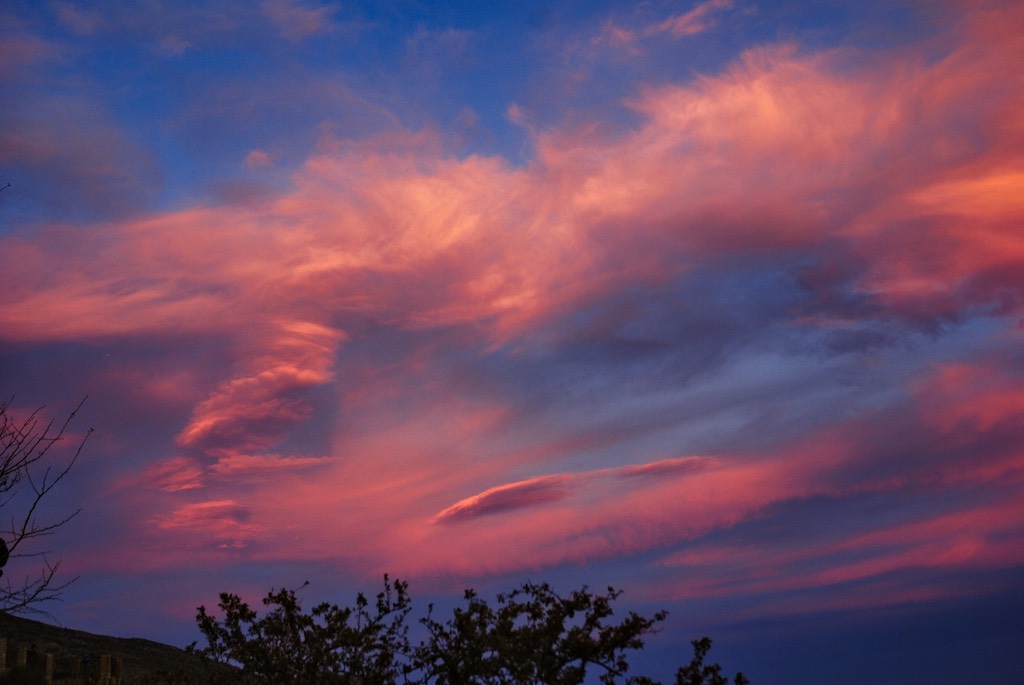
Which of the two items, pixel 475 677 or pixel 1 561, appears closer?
pixel 1 561

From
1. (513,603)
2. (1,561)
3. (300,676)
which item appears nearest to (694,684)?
(513,603)

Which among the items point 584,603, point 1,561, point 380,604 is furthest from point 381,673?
point 1,561

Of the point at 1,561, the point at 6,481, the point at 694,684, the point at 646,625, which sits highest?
the point at 6,481

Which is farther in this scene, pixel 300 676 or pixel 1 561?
pixel 300 676

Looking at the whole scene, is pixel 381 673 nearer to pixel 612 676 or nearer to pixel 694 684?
pixel 612 676

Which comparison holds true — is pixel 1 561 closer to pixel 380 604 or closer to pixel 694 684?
pixel 380 604

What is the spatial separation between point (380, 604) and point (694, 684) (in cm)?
600

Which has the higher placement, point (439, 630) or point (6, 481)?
point (6, 481)

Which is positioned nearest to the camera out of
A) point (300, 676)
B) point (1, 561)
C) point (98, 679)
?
point (1, 561)

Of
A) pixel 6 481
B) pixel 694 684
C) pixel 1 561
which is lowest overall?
pixel 694 684

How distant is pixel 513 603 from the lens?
1867 centimetres

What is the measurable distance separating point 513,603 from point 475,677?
1.58 metres

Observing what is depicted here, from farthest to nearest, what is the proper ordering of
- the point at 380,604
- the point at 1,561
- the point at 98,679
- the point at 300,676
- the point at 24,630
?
the point at 24,630 < the point at 98,679 < the point at 380,604 < the point at 300,676 < the point at 1,561

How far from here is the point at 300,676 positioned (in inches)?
663
